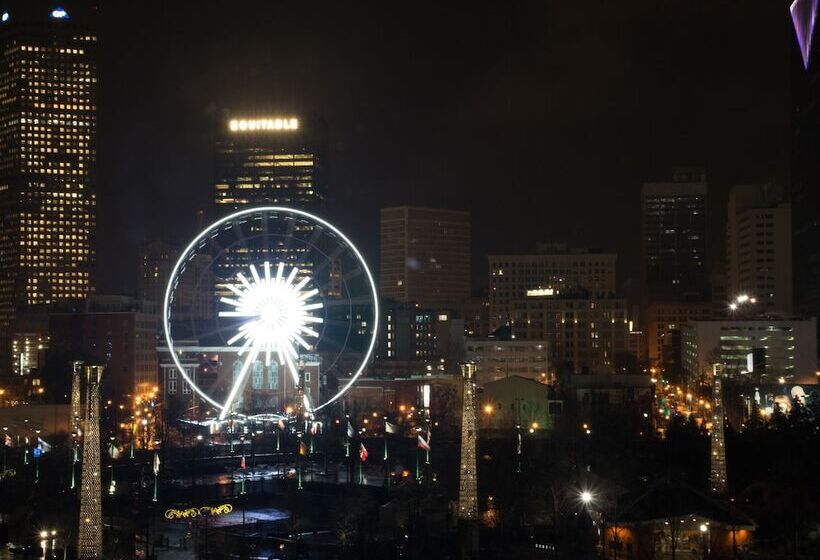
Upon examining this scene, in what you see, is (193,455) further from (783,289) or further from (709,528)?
(783,289)

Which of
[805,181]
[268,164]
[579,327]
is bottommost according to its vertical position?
[579,327]

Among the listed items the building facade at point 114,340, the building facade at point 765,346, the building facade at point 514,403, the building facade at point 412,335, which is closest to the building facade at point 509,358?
the building facade at point 765,346

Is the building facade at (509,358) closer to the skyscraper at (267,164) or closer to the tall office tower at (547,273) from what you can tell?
the tall office tower at (547,273)

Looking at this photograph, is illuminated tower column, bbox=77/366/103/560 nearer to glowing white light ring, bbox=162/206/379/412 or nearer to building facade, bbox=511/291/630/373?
glowing white light ring, bbox=162/206/379/412

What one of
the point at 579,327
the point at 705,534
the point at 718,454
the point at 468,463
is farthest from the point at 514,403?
the point at 579,327

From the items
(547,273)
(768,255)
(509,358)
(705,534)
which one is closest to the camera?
(705,534)

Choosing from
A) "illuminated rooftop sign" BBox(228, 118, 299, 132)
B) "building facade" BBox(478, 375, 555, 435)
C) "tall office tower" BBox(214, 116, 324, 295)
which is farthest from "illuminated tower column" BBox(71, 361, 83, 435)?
"illuminated rooftop sign" BBox(228, 118, 299, 132)

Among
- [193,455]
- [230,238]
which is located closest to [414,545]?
[193,455]

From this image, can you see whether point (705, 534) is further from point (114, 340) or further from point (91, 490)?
point (114, 340)
